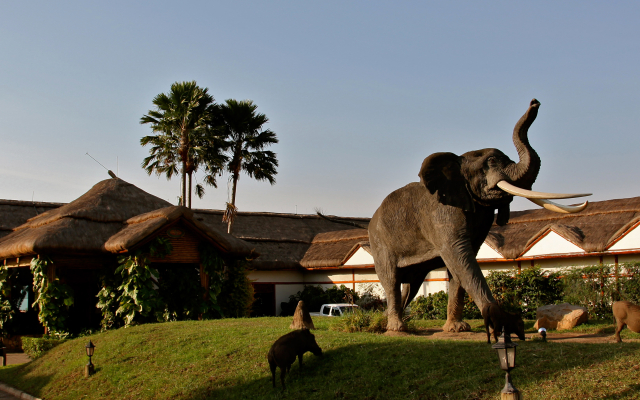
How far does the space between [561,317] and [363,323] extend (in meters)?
3.90

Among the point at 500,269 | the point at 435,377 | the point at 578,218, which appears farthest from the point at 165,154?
the point at 435,377

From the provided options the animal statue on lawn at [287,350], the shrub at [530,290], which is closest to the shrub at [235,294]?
the shrub at [530,290]

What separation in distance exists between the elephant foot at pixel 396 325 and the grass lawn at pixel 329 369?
60cm

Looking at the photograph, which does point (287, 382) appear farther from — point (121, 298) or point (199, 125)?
point (199, 125)

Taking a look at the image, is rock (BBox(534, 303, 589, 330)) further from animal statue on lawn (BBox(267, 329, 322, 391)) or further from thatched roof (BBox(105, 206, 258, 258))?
thatched roof (BBox(105, 206, 258, 258))

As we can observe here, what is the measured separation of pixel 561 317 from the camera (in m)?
11.4

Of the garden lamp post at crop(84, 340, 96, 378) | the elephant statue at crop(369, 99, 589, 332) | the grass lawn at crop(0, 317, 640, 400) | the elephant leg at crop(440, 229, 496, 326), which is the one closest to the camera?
the grass lawn at crop(0, 317, 640, 400)

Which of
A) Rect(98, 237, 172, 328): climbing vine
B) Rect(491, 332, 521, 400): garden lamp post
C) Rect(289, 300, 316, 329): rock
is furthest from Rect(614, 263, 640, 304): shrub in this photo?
Rect(98, 237, 172, 328): climbing vine

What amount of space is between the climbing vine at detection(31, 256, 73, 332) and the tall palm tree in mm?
10688

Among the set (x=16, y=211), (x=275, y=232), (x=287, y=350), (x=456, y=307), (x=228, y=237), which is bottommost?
(x=287, y=350)

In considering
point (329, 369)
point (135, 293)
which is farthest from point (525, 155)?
point (135, 293)

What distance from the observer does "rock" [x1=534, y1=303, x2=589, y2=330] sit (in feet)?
36.8

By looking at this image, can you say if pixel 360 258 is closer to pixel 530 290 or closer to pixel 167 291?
pixel 530 290

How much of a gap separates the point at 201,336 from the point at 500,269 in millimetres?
11280
